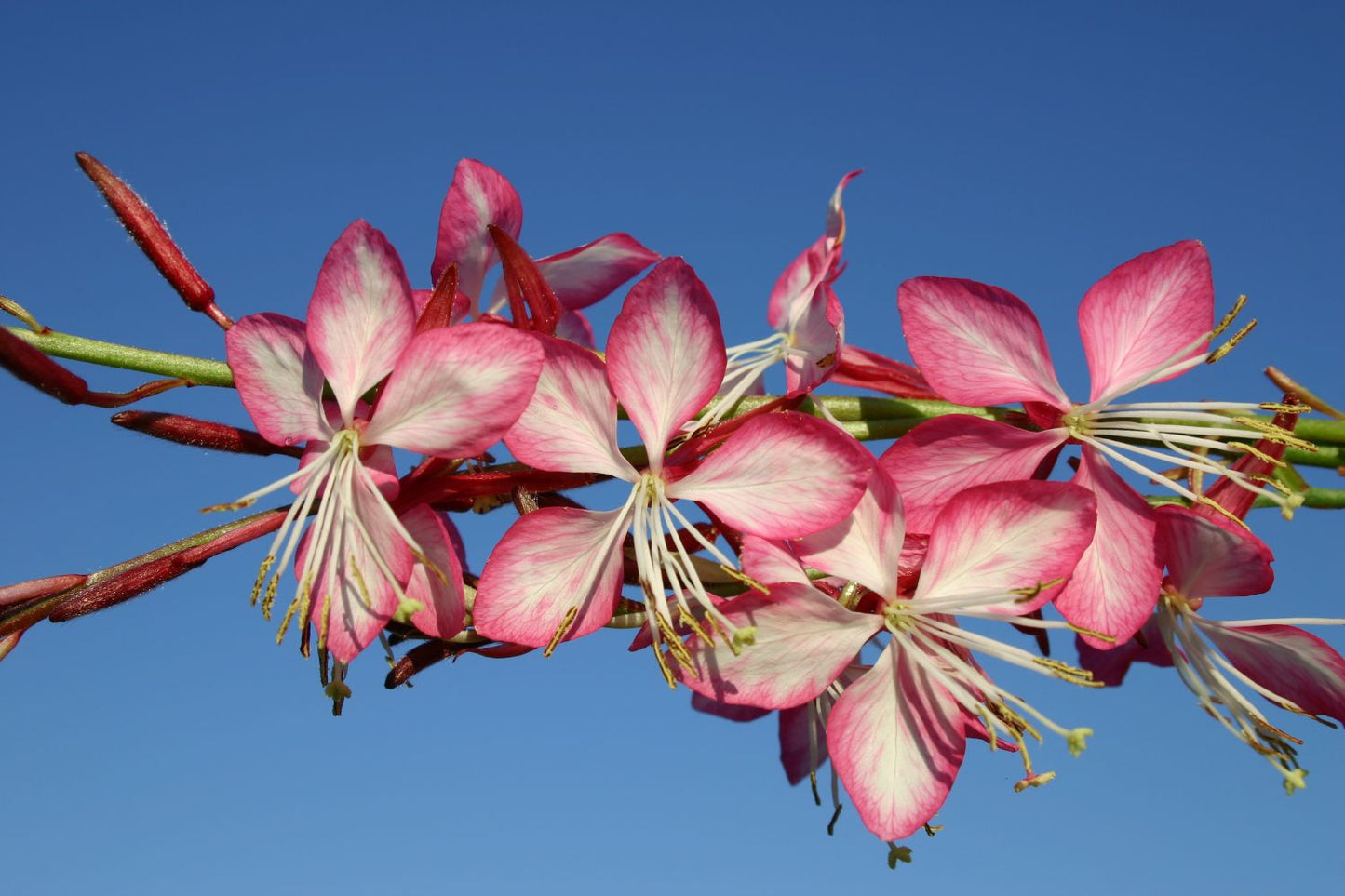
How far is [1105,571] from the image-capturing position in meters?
1.41

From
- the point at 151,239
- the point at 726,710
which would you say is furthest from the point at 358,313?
the point at 726,710

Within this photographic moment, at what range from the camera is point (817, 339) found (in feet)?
5.20

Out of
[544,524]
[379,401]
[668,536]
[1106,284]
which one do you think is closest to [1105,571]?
[1106,284]

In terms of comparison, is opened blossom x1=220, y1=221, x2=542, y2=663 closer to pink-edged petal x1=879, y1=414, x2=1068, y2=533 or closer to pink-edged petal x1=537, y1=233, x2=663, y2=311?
pink-edged petal x1=537, y1=233, x2=663, y2=311

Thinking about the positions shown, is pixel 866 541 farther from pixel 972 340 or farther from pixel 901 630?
pixel 972 340

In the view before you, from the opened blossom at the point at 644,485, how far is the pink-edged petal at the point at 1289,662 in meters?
0.70

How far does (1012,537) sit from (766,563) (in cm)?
32

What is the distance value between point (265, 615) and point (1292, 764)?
1369 millimetres

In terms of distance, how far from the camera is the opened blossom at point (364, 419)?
124 cm

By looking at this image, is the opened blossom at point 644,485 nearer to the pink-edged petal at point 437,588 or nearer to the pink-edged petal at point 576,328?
the pink-edged petal at point 437,588

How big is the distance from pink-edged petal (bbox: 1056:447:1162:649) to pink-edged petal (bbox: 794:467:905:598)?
23 centimetres

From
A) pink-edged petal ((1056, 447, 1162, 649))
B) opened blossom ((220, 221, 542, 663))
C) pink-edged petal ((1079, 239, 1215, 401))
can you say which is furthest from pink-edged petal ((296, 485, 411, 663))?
pink-edged petal ((1079, 239, 1215, 401))

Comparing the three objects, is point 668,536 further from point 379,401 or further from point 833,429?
point 379,401

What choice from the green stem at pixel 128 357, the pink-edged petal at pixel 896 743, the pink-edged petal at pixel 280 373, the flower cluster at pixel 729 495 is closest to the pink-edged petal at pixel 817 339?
the flower cluster at pixel 729 495
